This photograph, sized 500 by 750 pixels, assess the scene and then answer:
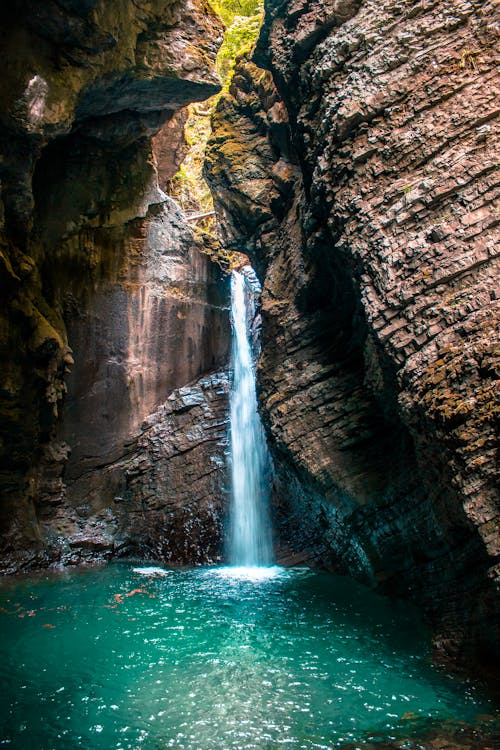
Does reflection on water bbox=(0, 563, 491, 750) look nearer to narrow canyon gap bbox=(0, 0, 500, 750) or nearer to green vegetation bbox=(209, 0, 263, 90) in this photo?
narrow canyon gap bbox=(0, 0, 500, 750)

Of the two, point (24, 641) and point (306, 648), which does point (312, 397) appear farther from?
point (24, 641)

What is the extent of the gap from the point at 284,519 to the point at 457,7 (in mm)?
10408

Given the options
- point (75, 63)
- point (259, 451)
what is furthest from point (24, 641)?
point (75, 63)

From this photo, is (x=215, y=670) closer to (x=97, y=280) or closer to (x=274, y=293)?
(x=274, y=293)

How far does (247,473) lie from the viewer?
43.7 ft

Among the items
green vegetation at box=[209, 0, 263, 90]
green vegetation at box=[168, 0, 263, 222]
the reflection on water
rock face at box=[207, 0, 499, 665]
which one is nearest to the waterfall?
rock face at box=[207, 0, 499, 665]

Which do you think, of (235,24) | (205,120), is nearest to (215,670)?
(235,24)

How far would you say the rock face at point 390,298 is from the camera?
5.58 meters

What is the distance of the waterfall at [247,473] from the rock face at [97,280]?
590 millimetres

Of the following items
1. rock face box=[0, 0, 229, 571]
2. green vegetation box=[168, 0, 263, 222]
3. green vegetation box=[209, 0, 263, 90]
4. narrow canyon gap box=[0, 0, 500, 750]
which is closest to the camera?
narrow canyon gap box=[0, 0, 500, 750]

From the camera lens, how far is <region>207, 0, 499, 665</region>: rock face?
5.58m

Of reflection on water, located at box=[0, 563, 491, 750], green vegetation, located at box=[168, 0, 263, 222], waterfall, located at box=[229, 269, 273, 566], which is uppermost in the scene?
green vegetation, located at box=[168, 0, 263, 222]

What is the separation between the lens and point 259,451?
13.6m

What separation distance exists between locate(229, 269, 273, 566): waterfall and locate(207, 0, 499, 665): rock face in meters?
1.75
